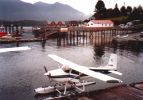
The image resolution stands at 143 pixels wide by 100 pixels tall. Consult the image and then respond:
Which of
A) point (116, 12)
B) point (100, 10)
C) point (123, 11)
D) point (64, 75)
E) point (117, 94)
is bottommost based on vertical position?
point (117, 94)

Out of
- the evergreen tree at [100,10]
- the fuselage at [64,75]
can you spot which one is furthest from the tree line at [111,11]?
the fuselage at [64,75]

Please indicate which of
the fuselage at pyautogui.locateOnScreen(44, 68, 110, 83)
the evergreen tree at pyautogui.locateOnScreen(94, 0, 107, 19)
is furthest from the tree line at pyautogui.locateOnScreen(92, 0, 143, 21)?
the fuselage at pyautogui.locateOnScreen(44, 68, 110, 83)

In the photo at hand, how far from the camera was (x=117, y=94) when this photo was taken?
24.2 m

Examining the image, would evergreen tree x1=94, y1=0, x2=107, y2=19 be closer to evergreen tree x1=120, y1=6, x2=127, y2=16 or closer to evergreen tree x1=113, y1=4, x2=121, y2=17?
evergreen tree x1=113, y1=4, x2=121, y2=17

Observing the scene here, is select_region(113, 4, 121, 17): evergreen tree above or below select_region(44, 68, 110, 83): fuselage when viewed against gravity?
above

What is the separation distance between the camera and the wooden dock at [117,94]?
2327cm

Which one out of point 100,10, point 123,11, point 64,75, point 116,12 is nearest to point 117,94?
point 64,75

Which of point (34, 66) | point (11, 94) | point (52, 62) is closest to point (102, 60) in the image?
point (52, 62)

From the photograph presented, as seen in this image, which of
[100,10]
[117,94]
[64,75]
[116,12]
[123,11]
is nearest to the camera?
[117,94]

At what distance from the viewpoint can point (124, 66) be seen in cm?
4791

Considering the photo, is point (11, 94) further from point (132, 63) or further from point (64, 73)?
point (132, 63)

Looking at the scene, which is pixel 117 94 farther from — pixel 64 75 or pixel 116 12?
pixel 116 12

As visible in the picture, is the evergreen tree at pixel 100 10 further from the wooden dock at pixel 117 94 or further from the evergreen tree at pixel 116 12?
the wooden dock at pixel 117 94

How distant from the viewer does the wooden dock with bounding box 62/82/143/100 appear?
23.3 m
